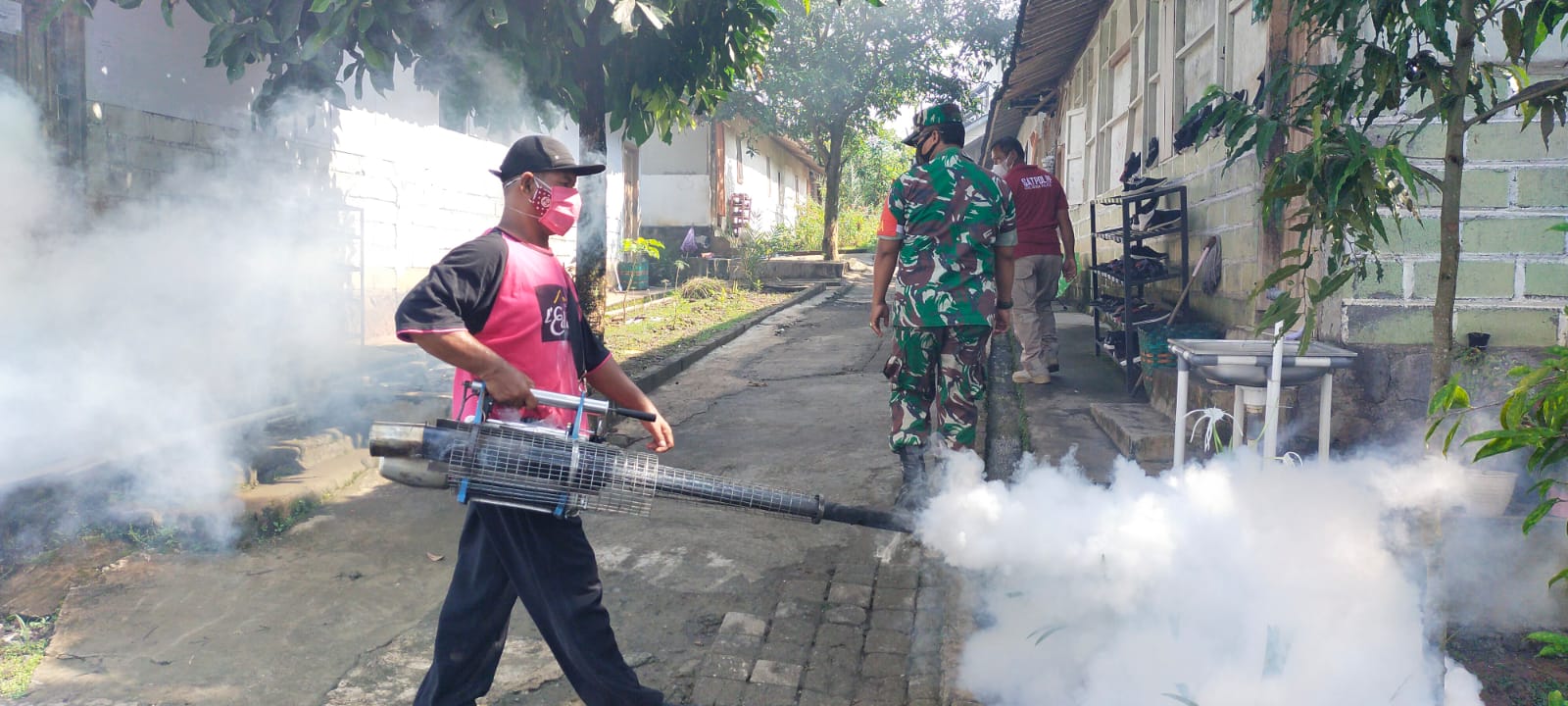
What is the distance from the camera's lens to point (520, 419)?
8.46ft

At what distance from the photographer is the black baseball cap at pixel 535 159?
2764 millimetres

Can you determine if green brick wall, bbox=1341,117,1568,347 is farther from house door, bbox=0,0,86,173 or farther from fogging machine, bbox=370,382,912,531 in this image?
house door, bbox=0,0,86,173

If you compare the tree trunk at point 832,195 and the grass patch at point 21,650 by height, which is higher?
the tree trunk at point 832,195

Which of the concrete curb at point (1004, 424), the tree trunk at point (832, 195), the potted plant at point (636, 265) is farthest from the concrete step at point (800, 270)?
the concrete curb at point (1004, 424)

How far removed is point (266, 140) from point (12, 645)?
5.21 m

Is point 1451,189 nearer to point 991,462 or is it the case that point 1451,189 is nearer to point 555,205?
point 555,205

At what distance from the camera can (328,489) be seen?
5.32 metres

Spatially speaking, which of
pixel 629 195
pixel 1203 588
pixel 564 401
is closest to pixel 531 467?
pixel 564 401

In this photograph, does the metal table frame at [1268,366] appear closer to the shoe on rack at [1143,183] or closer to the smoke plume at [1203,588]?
the smoke plume at [1203,588]

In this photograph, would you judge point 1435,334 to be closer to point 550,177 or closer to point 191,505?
point 550,177

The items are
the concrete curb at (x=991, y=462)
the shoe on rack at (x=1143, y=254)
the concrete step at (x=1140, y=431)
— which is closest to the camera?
the concrete curb at (x=991, y=462)

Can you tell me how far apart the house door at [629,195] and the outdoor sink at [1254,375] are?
14.7 m

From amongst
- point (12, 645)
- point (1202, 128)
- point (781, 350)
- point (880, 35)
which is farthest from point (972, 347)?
point (880, 35)

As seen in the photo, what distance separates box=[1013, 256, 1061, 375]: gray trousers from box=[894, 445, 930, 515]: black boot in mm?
3006
